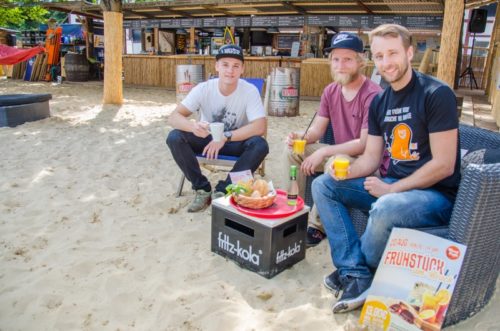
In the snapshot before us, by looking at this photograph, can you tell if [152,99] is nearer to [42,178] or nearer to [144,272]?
[42,178]

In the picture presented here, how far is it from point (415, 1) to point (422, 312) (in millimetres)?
9075

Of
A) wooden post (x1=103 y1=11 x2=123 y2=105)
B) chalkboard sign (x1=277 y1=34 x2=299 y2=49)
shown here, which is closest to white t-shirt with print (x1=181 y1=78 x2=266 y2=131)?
wooden post (x1=103 y1=11 x2=123 y2=105)

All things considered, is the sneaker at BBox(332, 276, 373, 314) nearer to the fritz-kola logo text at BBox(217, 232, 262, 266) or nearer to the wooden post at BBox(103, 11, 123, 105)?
the fritz-kola logo text at BBox(217, 232, 262, 266)

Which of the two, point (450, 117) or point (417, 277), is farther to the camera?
point (450, 117)

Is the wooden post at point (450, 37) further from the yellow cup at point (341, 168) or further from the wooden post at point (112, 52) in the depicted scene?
the wooden post at point (112, 52)

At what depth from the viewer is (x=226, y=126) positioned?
11.6ft

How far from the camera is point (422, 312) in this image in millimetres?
1782

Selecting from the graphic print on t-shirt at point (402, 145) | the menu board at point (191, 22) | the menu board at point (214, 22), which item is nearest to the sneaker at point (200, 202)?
the graphic print on t-shirt at point (402, 145)

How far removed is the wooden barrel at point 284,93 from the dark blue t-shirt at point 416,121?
5565 mm

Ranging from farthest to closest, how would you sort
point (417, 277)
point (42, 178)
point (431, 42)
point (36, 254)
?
1. point (431, 42)
2. point (42, 178)
3. point (36, 254)
4. point (417, 277)

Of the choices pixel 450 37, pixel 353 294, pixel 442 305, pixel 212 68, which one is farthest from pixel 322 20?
pixel 442 305

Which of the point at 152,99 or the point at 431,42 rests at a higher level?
the point at 431,42

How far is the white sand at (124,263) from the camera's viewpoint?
2.02m

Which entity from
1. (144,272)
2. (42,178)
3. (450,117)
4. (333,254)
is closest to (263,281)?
(333,254)
